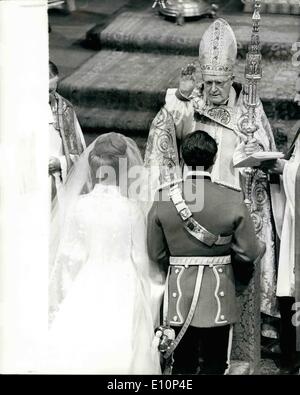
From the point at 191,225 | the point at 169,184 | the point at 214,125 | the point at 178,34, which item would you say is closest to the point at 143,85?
the point at 178,34

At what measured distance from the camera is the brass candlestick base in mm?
8828

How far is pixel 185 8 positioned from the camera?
8.88 metres

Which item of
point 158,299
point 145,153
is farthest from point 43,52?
point 158,299

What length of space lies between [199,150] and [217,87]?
0.50 m

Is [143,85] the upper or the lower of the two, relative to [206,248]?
upper

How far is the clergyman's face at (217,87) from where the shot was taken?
829cm

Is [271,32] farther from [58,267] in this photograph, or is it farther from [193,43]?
[58,267]

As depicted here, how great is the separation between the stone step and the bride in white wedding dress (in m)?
0.39

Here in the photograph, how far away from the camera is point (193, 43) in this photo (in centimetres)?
862

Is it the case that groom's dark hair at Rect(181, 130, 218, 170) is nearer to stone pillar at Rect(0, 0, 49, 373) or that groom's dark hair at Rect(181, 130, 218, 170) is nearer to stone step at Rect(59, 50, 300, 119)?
stone step at Rect(59, 50, 300, 119)

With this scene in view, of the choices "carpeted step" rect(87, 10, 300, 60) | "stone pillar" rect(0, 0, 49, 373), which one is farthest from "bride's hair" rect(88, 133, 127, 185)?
"carpeted step" rect(87, 10, 300, 60)

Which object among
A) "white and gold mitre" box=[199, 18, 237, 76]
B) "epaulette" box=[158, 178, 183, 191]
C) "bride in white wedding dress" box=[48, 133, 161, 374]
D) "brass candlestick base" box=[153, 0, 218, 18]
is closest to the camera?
"epaulette" box=[158, 178, 183, 191]

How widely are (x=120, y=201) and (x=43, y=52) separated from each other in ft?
2.45

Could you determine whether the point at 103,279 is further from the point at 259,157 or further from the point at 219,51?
the point at 219,51
